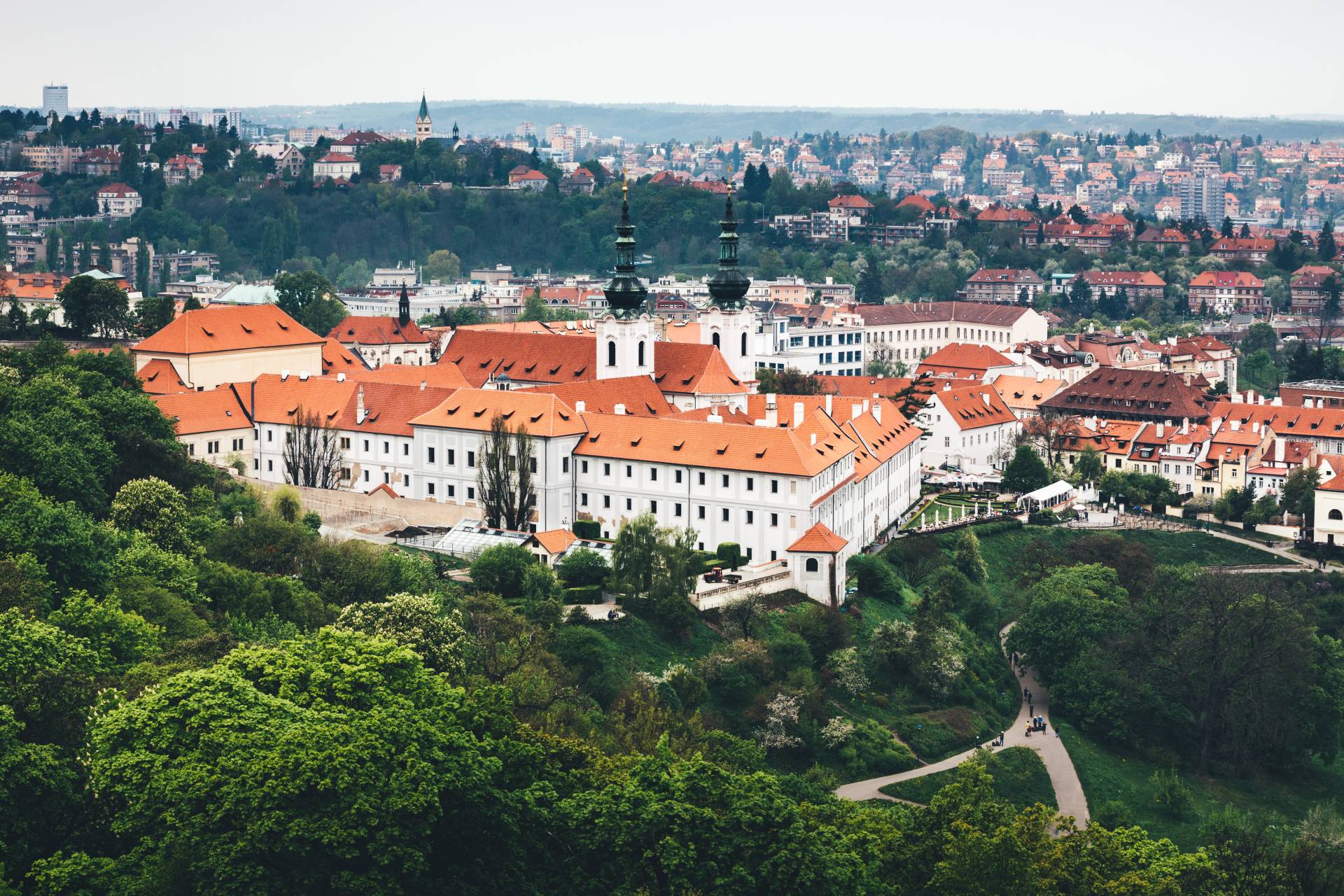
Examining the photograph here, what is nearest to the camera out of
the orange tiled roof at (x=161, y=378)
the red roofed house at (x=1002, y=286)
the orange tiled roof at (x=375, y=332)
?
the orange tiled roof at (x=161, y=378)

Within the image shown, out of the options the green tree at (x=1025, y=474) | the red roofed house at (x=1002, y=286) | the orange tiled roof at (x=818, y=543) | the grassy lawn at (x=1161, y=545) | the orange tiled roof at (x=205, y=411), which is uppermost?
the orange tiled roof at (x=205, y=411)

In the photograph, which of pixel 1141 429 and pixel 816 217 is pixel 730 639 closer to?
pixel 1141 429

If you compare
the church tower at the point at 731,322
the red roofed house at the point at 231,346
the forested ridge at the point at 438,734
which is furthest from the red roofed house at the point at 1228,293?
the forested ridge at the point at 438,734

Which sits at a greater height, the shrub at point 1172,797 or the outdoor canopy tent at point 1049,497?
the outdoor canopy tent at point 1049,497

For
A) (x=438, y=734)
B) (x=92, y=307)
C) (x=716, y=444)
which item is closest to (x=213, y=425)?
(x=716, y=444)

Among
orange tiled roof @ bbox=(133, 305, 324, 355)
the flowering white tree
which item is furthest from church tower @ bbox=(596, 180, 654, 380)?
the flowering white tree

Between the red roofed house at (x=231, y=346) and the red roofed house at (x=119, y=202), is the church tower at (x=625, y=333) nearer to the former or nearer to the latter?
the red roofed house at (x=231, y=346)
